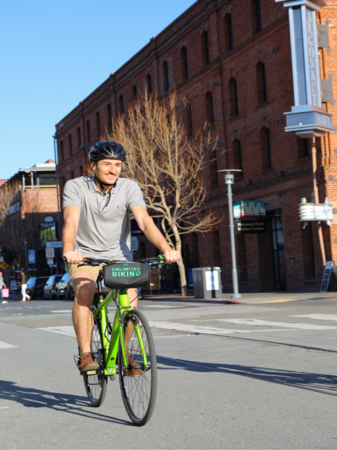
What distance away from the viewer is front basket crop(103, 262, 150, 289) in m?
4.73

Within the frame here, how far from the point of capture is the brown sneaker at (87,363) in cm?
510

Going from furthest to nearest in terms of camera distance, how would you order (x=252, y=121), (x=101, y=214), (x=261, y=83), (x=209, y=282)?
1. (x=252, y=121)
2. (x=261, y=83)
3. (x=209, y=282)
4. (x=101, y=214)

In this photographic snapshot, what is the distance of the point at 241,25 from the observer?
3128cm

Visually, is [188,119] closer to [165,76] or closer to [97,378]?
[165,76]

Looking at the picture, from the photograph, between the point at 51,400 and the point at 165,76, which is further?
the point at 165,76

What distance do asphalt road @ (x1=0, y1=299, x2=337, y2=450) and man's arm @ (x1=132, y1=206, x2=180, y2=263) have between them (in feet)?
4.17

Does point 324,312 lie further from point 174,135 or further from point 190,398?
point 174,135

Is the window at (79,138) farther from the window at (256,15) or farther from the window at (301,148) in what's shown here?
the window at (301,148)

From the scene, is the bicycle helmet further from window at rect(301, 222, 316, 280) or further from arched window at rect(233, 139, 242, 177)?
arched window at rect(233, 139, 242, 177)

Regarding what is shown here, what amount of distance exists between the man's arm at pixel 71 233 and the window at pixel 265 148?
1007 inches

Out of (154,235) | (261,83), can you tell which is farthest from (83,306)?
(261,83)

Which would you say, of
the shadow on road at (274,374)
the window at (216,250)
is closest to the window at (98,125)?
the window at (216,250)

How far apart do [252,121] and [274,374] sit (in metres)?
24.8

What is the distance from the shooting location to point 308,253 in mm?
27094
